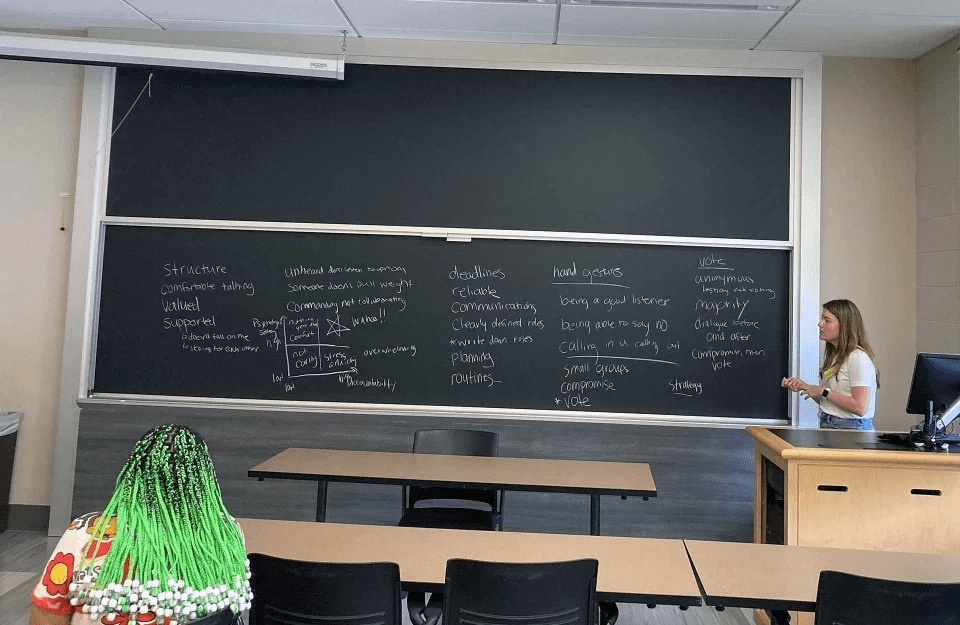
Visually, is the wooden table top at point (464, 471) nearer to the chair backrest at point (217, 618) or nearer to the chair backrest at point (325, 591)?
the chair backrest at point (325, 591)

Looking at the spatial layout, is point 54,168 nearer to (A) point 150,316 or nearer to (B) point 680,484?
(A) point 150,316

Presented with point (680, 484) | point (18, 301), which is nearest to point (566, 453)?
point (680, 484)

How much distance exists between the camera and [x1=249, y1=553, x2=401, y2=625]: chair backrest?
82.0 inches

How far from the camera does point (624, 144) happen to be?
488 centimetres

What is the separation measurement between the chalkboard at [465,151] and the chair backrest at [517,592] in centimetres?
300

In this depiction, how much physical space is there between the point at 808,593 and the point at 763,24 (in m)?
3.40

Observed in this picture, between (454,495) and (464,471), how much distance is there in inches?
27.0

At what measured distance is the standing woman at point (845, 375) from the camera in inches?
151

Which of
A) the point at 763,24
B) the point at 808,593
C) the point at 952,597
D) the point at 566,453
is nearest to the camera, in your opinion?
the point at 952,597

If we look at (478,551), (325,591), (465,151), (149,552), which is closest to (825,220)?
(465,151)

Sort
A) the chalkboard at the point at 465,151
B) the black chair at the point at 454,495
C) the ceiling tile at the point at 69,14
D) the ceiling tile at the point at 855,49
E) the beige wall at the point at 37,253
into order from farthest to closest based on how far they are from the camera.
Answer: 1. the beige wall at the point at 37,253
2. the chalkboard at the point at 465,151
3. the ceiling tile at the point at 855,49
4. the ceiling tile at the point at 69,14
5. the black chair at the point at 454,495

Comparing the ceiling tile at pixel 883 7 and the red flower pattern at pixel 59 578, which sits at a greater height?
the ceiling tile at pixel 883 7

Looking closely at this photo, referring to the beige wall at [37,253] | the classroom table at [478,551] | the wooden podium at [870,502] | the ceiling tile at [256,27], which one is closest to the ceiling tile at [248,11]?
the ceiling tile at [256,27]

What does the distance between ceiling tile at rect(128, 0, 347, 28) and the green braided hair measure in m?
3.42
